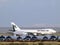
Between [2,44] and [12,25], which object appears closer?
[2,44]

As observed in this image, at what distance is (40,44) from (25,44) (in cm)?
214

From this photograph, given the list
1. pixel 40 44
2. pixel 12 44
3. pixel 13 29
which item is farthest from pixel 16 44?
pixel 13 29

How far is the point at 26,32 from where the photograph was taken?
4727 inches

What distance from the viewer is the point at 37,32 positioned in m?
117

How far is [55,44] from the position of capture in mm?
33719

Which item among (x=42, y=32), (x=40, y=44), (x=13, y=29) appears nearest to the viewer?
Result: (x=40, y=44)

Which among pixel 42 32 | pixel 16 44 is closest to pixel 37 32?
pixel 42 32

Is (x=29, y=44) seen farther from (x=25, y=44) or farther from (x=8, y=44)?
(x=8, y=44)

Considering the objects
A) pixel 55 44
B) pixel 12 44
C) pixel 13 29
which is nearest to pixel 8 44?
pixel 12 44

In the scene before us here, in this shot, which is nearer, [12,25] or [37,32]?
[37,32]

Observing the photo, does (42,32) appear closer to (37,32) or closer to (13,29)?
(37,32)

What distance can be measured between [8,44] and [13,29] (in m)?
92.8

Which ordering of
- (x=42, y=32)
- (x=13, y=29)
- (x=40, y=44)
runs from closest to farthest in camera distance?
(x=40, y=44) → (x=42, y=32) → (x=13, y=29)

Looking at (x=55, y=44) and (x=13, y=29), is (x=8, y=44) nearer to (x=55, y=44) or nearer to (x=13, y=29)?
(x=55, y=44)
